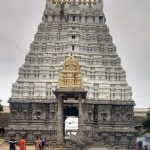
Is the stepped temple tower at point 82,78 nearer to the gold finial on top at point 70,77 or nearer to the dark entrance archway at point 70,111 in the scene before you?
the dark entrance archway at point 70,111

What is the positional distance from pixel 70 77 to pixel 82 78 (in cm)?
1284

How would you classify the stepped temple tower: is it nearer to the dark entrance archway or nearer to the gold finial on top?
the dark entrance archway

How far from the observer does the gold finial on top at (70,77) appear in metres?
61.7

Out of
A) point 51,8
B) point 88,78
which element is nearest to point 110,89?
point 88,78

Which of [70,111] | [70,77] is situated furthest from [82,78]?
[70,77]

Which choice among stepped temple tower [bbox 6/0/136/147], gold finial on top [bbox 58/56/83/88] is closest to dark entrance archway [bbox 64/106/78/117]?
stepped temple tower [bbox 6/0/136/147]

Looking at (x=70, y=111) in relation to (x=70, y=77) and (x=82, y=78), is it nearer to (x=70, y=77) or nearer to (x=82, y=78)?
(x=82, y=78)

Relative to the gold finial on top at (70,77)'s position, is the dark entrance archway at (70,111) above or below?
below

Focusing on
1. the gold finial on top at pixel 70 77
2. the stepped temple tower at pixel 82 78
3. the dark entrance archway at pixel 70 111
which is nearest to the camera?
the gold finial on top at pixel 70 77

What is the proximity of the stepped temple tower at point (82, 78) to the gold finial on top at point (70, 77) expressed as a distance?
34.9 ft

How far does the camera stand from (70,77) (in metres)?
63.4

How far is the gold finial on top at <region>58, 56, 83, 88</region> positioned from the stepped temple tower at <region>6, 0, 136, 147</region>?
10.6 metres

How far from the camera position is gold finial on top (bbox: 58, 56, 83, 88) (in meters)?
61.7

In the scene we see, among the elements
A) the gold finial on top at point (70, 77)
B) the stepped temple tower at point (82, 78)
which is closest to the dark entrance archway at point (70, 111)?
the stepped temple tower at point (82, 78)
